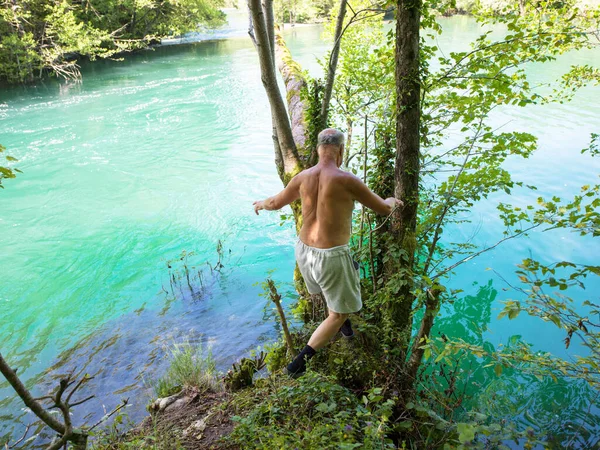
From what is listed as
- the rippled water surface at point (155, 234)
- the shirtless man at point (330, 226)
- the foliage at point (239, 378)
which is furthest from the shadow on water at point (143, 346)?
the shirtless man at point (330, 226)

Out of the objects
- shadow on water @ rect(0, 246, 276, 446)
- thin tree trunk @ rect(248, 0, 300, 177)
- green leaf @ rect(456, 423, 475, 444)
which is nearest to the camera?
green leaf @ rect(456, 423, 475, 444)

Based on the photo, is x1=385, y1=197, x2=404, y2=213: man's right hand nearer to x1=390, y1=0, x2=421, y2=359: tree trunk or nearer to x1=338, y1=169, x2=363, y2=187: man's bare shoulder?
x1=390, y1=0, x2=421, y2=359: tree trunk

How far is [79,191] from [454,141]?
11.3 meters

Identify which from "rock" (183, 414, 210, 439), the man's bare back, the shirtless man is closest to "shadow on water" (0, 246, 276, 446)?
"rock" (183, 414, 210, 439)

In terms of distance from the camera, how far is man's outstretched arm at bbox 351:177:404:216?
10.6ft

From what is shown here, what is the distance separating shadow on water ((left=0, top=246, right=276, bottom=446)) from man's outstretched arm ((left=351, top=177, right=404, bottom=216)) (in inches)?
132

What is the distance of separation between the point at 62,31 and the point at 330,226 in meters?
25.6

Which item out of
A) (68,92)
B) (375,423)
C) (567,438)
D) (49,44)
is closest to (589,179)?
(567,438)

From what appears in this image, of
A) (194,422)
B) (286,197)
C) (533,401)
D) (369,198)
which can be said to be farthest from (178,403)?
(533,401)

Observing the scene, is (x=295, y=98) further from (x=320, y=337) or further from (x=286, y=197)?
(x=320, y=337)

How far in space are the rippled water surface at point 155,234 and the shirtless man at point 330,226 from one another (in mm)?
1385

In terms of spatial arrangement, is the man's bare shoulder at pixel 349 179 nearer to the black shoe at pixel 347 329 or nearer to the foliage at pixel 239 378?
the black shoe at pixel 347 329

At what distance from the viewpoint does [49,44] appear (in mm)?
22578

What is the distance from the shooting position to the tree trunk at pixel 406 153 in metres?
3.27
